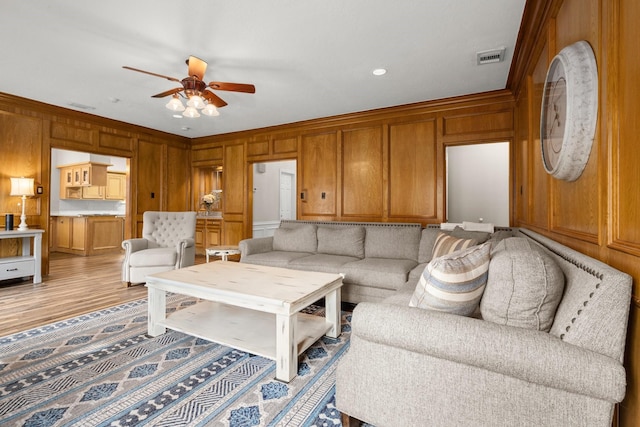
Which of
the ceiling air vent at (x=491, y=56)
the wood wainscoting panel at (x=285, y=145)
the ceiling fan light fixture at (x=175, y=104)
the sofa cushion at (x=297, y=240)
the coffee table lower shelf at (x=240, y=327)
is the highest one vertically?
the ceiling air vent at (x=491, y=56)

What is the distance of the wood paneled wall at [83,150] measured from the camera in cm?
416

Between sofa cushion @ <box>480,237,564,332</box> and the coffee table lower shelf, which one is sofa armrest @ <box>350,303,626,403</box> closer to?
sofa cushion @ <box>480,237,564,332</box>

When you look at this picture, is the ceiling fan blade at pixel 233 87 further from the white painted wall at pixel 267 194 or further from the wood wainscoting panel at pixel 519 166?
the white painted wall at pixel 267 194

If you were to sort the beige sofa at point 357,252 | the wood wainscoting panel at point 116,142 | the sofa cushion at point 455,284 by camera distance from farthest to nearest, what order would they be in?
the wood wainscoting panel at point 116,142 → the beige sofa at point 357,252 → the sofa cushion at point 455,284

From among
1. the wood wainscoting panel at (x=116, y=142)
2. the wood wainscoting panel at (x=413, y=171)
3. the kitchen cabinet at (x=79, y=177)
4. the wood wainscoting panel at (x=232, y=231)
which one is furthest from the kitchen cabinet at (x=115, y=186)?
the wood wainscoting panel at (x=413, y=171)

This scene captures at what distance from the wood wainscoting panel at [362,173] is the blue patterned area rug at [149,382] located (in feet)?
8.02

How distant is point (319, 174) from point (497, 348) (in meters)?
4.20

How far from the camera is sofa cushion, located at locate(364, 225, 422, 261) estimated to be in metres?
3.50

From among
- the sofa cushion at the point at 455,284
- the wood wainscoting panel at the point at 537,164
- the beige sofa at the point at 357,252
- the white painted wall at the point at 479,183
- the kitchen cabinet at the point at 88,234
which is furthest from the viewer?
the kitchen cabinet at the point at 88,234

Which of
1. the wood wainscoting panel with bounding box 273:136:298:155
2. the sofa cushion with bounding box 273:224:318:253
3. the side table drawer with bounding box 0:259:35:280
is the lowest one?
the side table drawer with bounding box 0:259:35:280

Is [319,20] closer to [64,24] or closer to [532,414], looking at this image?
[64,24]

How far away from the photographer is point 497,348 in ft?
3.37

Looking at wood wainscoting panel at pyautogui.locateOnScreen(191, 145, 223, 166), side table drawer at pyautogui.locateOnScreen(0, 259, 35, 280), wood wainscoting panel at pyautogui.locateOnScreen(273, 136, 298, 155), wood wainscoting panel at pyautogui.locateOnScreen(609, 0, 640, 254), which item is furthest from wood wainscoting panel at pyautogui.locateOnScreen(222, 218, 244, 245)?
wood wainscoting panel at pyautogui.locateOnScreen(609, 0, 640, 254)

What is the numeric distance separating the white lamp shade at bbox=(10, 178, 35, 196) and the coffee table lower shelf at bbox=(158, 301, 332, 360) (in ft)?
11.1
